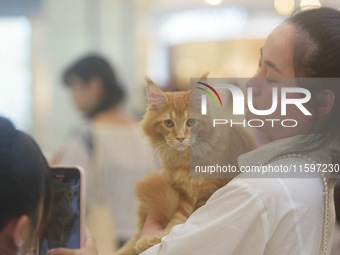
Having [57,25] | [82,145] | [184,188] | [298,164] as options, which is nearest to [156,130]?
[184,188]

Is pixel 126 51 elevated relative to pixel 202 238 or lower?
elevated

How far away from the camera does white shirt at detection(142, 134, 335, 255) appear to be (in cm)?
73

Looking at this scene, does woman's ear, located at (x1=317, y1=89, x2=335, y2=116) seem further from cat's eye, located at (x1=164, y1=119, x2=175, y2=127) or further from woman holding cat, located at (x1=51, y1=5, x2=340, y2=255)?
cat's eye, located at (x1=164, y1=119, x2=175, y2=127)

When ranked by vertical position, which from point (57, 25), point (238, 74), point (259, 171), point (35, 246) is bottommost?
point (35, 246)

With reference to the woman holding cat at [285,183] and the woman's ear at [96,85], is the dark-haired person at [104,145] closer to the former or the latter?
the woman's ear at [96,85]

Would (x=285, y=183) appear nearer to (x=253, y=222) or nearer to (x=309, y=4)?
(x=253, y=222)

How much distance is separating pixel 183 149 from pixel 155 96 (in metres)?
0.09

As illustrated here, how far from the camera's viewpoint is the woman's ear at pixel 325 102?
0.79 metres

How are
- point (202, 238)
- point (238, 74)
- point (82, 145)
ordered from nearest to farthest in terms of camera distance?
point (202, 238) → point (238, 74) → point (82, 145)

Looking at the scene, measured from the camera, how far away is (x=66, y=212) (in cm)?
84

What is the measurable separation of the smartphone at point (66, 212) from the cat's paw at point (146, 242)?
89mm

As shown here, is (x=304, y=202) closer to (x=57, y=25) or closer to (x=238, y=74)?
(x=238, y=74)

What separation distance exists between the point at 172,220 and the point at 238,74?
0.78 feet

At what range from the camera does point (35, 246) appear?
814 millimetres
